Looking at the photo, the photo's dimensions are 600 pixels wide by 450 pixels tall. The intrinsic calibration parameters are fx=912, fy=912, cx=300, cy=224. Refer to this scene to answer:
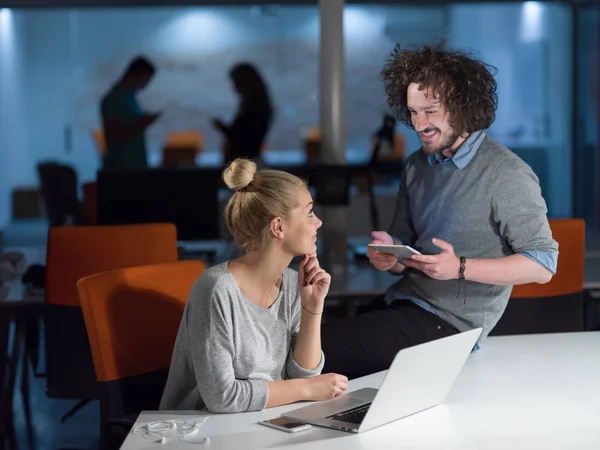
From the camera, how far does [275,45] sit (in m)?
8.31

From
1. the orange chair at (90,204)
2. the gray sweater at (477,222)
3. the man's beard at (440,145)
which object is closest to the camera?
the gray sweater at (477,222)

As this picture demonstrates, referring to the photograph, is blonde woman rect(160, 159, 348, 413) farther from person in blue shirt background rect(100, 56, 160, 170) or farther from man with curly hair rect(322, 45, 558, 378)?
person in blue shirt background rect(100, 56, 160, 170)

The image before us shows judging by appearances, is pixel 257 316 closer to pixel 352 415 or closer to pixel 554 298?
pixel 352 415

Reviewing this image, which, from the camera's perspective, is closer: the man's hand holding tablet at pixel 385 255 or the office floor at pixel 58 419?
the man's hand holding tablet at pixel 385 255

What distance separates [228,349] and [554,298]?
73.5 inches

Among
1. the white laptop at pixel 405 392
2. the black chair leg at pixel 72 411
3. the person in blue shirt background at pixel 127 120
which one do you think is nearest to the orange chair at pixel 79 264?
the black chair leg at pixel 72 411

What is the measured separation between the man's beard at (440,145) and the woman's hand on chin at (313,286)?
0.81m

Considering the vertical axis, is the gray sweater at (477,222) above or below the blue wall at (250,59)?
below

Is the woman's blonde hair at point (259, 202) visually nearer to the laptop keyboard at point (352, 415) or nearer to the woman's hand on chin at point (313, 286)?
the woman's hand on chin at point (313, 286)

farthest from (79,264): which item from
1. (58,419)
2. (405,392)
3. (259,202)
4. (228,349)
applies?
(405,392)

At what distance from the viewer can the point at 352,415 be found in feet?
6.64

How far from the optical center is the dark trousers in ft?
9.46

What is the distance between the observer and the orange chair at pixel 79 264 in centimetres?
354

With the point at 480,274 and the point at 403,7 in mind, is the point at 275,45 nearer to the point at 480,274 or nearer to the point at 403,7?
the point at 403,7
